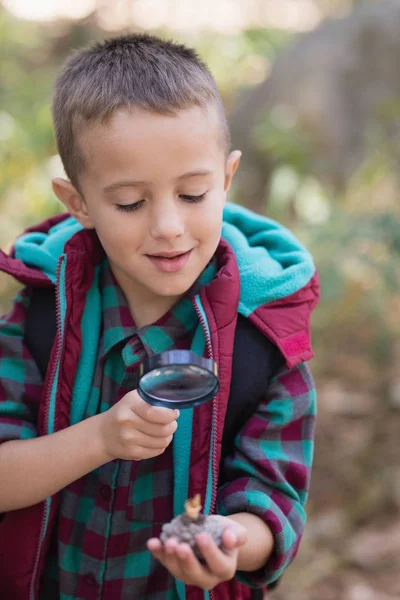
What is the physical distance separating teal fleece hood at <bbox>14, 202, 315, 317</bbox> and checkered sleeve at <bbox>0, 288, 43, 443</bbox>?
0.16 metres

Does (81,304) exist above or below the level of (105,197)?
below

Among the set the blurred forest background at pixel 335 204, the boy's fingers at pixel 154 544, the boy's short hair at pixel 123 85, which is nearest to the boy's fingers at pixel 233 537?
the boy's fingers at pixel 154 544

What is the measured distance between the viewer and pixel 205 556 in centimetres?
127

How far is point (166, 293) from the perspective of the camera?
158 centimetres

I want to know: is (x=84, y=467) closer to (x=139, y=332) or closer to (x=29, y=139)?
(x=139, y=332)

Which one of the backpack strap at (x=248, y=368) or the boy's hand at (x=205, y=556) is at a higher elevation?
the backpack strap at (x=248, y=368)

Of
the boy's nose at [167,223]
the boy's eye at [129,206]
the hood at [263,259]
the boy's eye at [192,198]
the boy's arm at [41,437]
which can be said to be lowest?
the boy's arm at [41,437]

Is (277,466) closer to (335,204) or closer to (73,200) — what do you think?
(73,200)

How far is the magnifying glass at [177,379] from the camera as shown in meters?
1.26

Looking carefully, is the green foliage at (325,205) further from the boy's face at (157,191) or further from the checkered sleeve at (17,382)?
the checkered sleeve at (17,382)

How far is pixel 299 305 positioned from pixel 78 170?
0.60m

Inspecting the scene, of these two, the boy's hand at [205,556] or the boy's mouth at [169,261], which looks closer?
the boy's hand at [205,556]

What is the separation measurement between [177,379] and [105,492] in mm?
472

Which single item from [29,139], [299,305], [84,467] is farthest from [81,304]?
[29,139]
